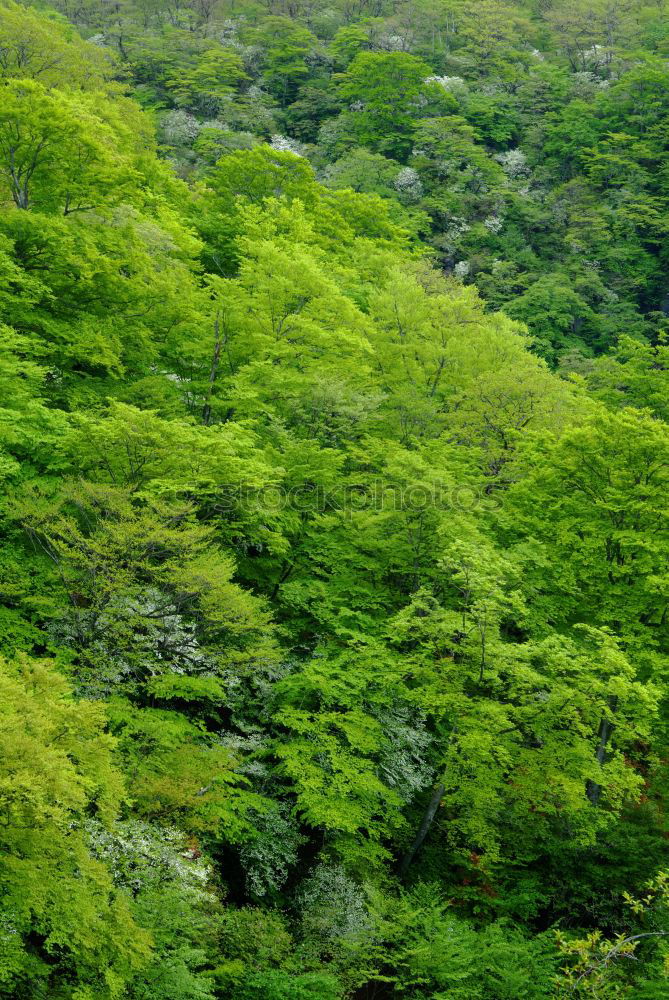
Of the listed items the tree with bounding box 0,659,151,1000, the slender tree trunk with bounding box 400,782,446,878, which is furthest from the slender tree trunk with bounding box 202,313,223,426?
the tree with bounding box 0,659,151,1000

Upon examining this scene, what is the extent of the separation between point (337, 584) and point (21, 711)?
1064 centimetres

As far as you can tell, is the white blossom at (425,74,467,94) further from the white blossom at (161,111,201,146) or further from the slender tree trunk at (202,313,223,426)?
the slender tree trunk at (202,313,223,426)

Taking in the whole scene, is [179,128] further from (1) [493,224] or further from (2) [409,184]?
(1) [493,224]

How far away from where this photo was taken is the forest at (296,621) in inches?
425

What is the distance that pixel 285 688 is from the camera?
15.7 m

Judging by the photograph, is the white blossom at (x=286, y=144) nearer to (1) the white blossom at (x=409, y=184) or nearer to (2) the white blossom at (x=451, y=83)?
(1) the white blossom at (x=409, y=184)

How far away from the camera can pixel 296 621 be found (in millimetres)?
17938

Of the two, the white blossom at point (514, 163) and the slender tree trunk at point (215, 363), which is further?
the white blossom at point (514, 163)

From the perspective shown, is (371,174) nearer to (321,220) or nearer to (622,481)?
(321,220)

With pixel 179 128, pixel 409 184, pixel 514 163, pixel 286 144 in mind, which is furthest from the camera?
pixel 514 163

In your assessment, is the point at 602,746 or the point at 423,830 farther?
the point at 602,746

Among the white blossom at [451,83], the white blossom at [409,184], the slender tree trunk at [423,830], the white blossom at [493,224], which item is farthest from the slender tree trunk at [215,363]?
the white blossom at [451,83]

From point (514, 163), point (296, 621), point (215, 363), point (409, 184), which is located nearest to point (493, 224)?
point (409, 184)

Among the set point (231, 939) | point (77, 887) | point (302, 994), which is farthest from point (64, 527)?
point (302, 994)
